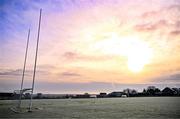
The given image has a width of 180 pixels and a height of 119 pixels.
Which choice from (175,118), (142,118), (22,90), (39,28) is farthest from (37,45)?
(175,118)

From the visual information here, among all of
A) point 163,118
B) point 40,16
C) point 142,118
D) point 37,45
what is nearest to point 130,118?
point 142,118

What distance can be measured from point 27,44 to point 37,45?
5938 mm

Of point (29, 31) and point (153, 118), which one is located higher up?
point (29, 31)

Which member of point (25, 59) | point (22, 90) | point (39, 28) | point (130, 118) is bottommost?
point (130, 118)

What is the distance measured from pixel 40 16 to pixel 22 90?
15.4 metres

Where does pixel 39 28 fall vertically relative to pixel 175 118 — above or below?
above

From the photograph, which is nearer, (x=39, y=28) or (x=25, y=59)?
(x=39, y=28)

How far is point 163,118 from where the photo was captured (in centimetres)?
3120

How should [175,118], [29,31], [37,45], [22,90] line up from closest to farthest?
[175,118] → [37,45] → [29,31] → [22,90]

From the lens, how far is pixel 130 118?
31.6 meters

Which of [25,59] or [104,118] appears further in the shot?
[25,59]

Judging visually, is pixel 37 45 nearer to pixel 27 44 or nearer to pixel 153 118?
pixel 27 44

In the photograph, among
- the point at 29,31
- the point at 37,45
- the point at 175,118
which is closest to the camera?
the point at 175,118

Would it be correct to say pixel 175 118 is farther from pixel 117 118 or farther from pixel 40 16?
pixel 40 16
